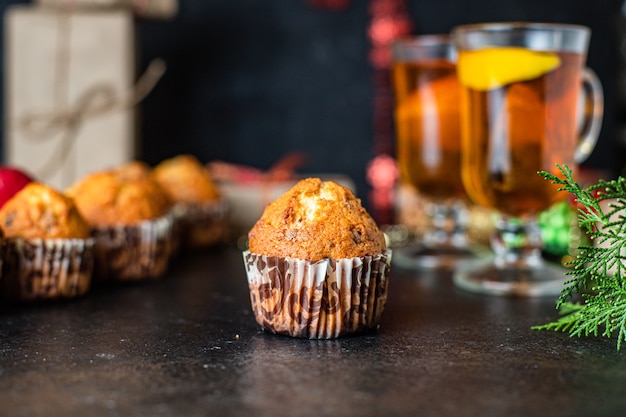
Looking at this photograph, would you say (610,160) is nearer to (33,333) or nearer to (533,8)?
(533,8)

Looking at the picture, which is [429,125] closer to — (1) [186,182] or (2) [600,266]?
(1) [186,182]

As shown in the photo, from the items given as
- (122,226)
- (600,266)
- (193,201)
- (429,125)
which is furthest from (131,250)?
(600,266)

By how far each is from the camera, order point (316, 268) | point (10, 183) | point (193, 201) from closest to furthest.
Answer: point (316, 268)
point (10, 183)
point (193, 201)

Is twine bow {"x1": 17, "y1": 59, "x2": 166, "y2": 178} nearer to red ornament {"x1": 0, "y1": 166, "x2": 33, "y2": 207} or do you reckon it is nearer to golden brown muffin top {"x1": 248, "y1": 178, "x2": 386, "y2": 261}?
red ornament {"x1": 0, "y1": 166, "x2": 33, "y2": 207}

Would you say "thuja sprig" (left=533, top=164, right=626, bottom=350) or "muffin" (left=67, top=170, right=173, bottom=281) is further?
"muffin" (left=67, top=170, right=173, bottom=281)


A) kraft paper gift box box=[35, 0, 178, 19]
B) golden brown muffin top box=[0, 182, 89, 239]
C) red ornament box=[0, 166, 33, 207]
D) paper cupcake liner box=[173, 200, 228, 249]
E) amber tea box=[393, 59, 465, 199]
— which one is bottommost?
paper cupcake liner box=[173, 200, 228, 249]

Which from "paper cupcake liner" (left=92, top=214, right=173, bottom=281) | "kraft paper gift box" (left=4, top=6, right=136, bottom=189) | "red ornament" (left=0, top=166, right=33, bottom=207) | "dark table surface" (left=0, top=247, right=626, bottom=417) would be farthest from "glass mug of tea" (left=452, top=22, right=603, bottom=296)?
"kraft paper gift box" (left=4, top=6, right=136, bottom=189)

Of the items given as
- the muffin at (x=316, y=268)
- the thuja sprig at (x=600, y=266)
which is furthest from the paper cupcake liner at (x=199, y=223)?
the thuja sprig at (x=600, y=266)
